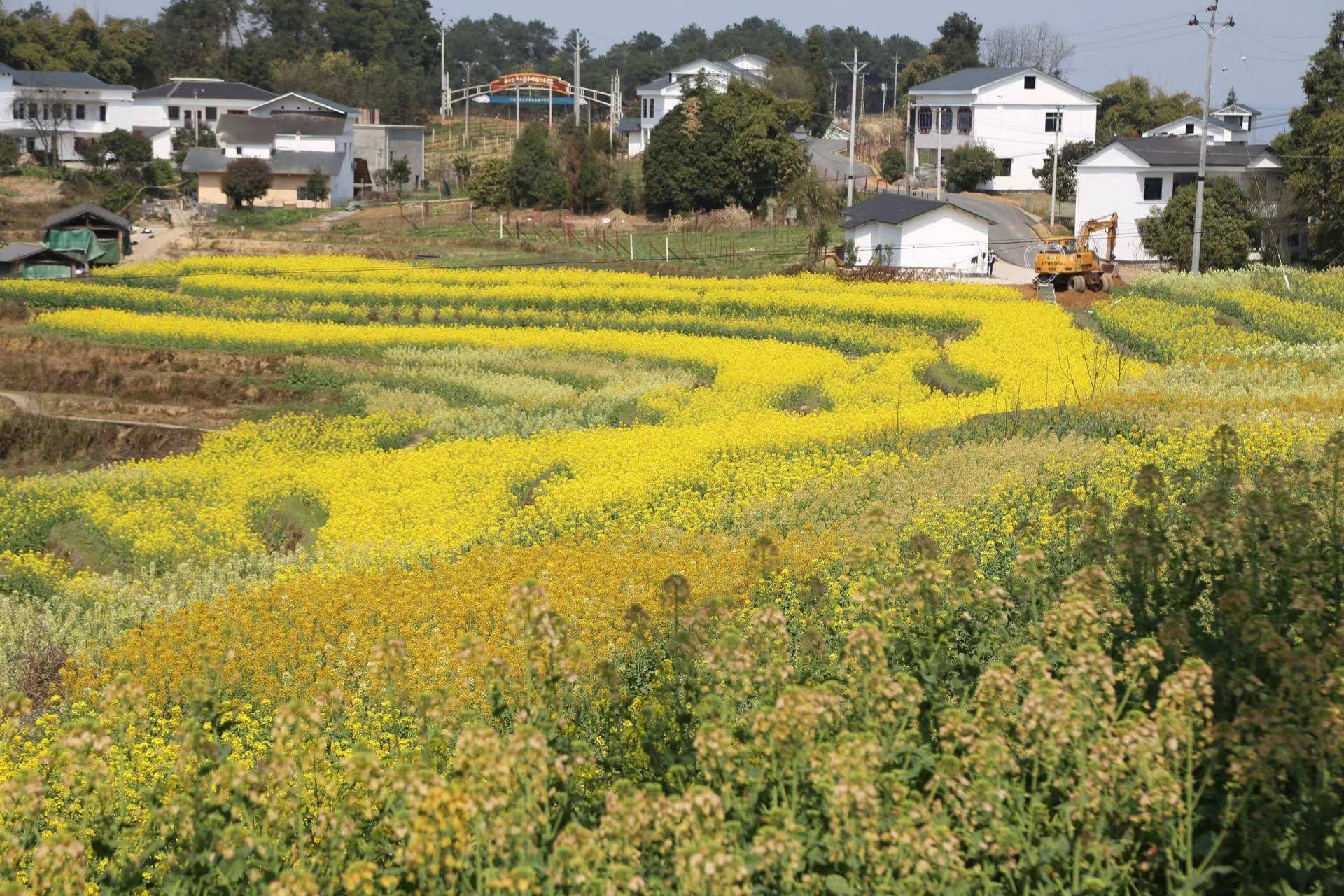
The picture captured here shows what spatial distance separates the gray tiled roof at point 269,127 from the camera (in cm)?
7225

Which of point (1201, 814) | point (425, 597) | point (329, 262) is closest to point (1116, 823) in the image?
point (1201, 814)

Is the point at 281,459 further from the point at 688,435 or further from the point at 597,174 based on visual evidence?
the point at 597,174

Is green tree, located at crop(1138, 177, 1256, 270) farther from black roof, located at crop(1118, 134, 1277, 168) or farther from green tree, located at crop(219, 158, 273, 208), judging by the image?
green tree, located at crop(219, 158, 273, 208)

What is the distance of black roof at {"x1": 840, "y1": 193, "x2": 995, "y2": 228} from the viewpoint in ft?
154

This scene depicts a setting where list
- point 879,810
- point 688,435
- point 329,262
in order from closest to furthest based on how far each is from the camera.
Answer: point 879,810
point 688,435
point 329,262

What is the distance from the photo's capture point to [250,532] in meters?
19.7

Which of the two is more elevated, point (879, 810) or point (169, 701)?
point (879, 810)

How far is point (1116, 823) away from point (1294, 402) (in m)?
15.1

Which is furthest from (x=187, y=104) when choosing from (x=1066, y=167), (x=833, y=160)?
(x=1066, y=167)

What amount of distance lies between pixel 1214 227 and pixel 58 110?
62879 mm

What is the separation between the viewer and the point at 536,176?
63.8 meters

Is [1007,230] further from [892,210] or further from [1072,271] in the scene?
[1072,271]

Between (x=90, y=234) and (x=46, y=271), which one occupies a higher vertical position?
(x=90, y=234)

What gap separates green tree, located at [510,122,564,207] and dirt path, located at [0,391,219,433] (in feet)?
121
